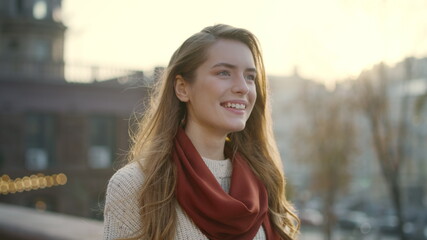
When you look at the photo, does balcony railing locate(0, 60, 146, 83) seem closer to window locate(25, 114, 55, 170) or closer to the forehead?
window locate(25, 114, 55, 170)

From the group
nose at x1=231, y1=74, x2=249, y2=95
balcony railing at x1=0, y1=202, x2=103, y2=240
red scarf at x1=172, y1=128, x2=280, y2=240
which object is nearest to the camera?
red scarf at x1=172, y1=128, x2=280, y2=240

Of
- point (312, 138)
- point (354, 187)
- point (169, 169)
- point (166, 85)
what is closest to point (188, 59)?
point (166, 85)

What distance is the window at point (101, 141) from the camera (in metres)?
25.5

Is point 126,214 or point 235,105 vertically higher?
point 235,105

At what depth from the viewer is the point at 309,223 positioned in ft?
140

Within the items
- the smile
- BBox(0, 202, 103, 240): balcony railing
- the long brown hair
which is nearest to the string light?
BBox(0, 202, 103, 240): balcony railing

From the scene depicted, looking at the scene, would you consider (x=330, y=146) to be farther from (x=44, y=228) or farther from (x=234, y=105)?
(x=234, y=105)

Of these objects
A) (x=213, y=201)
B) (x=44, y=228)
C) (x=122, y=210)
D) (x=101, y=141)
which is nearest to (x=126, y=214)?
(x=122, y=210)

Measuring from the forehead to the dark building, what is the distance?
20.3 metres

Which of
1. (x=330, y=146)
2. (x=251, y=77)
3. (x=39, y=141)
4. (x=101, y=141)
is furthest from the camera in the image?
(x=330, y=146)

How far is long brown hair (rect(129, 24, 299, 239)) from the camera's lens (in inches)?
98.9

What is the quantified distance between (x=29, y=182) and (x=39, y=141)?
66.2 inches

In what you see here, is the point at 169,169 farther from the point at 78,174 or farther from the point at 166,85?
the point at 78,174

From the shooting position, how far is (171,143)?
272 centimetres
